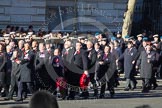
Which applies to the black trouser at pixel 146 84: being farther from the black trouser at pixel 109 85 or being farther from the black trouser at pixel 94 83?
the black trouser at pixel 94 83

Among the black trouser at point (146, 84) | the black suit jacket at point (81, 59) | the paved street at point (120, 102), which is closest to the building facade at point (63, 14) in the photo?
the black trouser at point (146, 84)

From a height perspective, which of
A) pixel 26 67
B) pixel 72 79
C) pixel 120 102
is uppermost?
pixel 26 67

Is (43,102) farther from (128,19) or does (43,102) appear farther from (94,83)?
(128,19)

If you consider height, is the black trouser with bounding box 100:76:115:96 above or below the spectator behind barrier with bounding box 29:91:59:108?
below

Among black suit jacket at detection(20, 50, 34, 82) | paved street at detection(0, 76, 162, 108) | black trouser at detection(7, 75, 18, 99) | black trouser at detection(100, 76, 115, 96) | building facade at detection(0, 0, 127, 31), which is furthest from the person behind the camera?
building facade at detection(0, 0, 127, 31)

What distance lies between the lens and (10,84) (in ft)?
47.4

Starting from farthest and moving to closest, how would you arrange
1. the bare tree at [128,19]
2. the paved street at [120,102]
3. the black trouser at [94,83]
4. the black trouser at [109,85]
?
the bare tree at [128,19], the black trouser at [94,83], the black trouser at [109,85], the paved street at [120,102]

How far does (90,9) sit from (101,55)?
15982 mm

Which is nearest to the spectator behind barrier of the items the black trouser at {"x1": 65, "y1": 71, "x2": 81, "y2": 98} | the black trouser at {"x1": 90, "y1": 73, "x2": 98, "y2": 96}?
the black trouser at {"x1": 65, "y1": 71, "x2": 81, "y2": 98}

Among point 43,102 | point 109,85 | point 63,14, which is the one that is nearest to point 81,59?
point 109,85

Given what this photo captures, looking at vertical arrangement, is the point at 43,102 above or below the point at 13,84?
above

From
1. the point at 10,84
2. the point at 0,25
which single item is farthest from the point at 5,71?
the point at 0,25

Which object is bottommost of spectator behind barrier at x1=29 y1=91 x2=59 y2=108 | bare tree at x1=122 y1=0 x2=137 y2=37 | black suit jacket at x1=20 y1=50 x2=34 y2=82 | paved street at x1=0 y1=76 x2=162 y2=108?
paved street at x1=0 y1=76 x2=162 y2=108

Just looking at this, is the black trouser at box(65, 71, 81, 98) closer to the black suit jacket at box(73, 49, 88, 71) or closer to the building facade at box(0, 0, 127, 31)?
the black suit jacket at box(73, 49, 88, 71)
